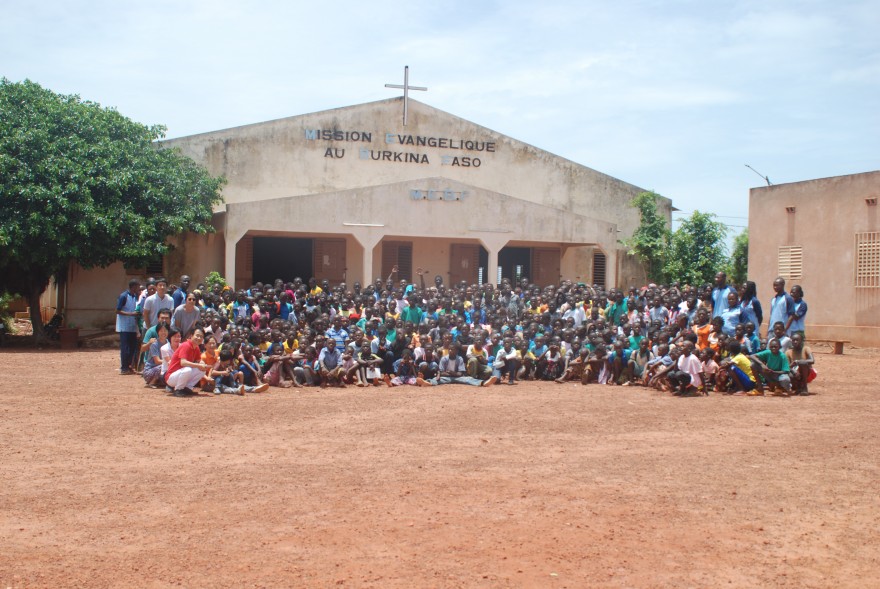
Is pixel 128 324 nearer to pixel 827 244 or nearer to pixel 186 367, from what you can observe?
pixel 186 367

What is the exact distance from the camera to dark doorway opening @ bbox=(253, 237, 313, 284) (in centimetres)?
2389

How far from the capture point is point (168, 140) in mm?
22219

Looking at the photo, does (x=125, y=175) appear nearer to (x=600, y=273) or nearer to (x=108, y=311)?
(x=108, y=311)

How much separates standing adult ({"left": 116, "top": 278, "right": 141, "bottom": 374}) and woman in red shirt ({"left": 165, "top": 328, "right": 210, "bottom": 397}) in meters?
1.89

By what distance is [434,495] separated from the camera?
6.17 metres

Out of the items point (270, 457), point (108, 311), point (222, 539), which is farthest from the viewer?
point (108, 311)

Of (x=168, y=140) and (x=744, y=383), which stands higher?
(x=168, y=140)

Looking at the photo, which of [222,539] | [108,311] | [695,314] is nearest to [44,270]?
[108,311]

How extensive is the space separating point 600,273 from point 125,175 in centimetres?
1357

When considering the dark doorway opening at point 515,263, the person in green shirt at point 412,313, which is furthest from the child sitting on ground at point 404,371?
the dark doorway opening at point 515,263

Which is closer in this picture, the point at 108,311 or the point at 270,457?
the point at 270,457

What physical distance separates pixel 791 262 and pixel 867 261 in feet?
6.53

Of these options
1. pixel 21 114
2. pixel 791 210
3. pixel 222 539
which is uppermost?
pixel 21 114

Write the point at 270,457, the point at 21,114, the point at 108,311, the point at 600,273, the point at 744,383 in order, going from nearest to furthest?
the point at 270,457
the point at 744,383
the point at 21,114
the point at 108,311
the point at 600,273
